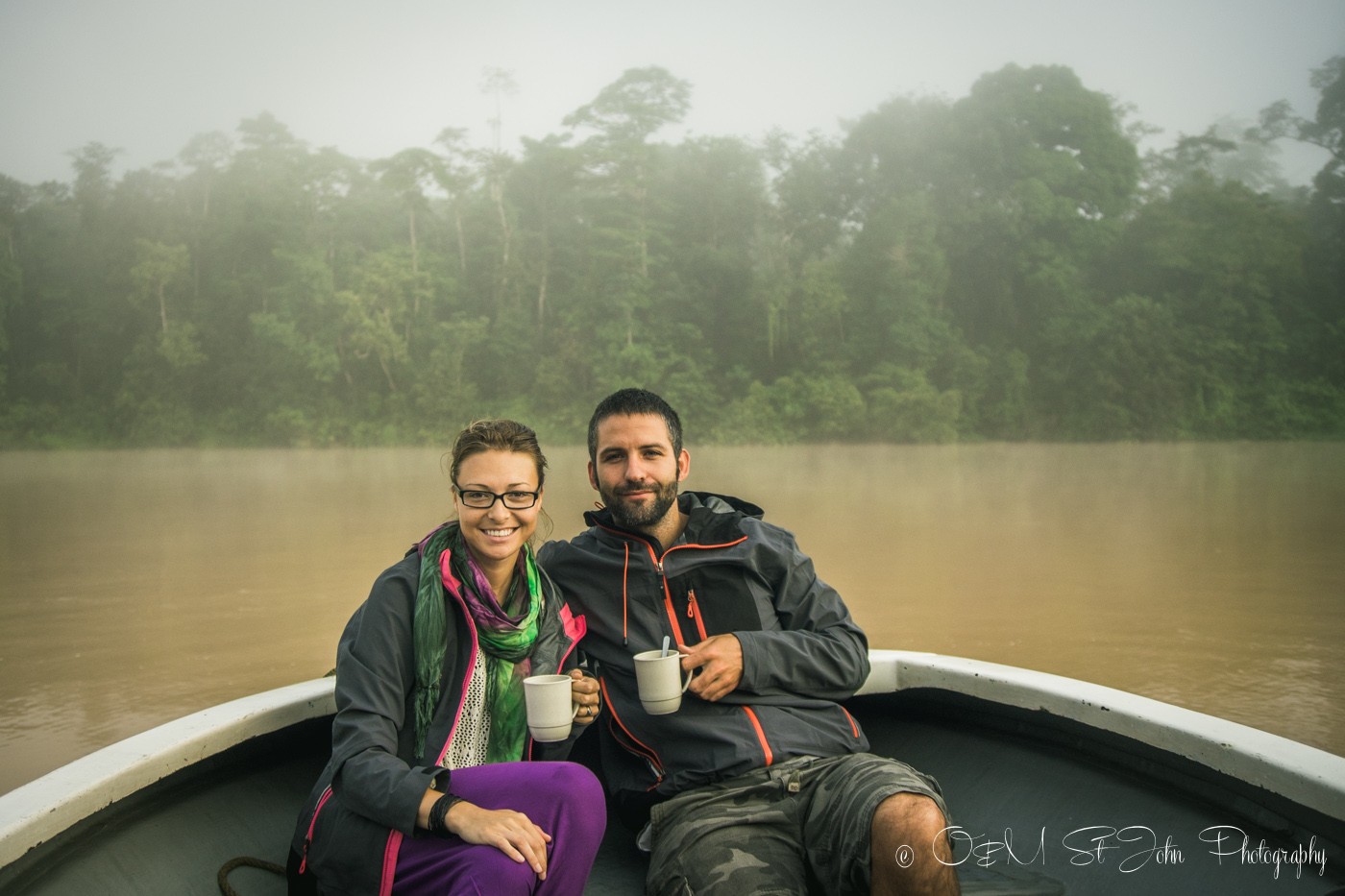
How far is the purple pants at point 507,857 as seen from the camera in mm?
1093

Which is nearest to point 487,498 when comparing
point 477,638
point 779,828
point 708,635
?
point 477,638

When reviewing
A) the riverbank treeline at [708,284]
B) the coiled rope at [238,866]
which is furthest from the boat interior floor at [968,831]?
the riverbank treeline at [708,284]

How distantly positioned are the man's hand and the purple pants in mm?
223

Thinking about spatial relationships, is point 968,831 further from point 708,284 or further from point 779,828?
point 708,284

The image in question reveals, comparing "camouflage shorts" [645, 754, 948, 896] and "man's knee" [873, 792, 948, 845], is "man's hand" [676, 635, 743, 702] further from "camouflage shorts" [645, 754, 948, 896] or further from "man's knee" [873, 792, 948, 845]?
"man's knee" [873, 792, 948, 845]

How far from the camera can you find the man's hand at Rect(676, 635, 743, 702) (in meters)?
1.38

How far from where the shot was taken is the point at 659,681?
1.30m

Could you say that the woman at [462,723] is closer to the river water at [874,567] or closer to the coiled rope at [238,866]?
the coiled rope at [238,866]

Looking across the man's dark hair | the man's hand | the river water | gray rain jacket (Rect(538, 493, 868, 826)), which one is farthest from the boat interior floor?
the river water

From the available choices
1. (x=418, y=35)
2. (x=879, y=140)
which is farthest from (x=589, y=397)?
(x=418, y=35)

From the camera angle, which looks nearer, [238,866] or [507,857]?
[507,857]

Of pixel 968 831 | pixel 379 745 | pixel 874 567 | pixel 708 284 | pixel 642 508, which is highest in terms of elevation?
pixel 708 284

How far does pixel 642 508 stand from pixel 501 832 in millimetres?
530

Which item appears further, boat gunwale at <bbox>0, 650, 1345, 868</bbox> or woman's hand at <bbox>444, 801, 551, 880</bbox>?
boat gunwale at <bbox>0, 650, 1345, 868</bbox>
